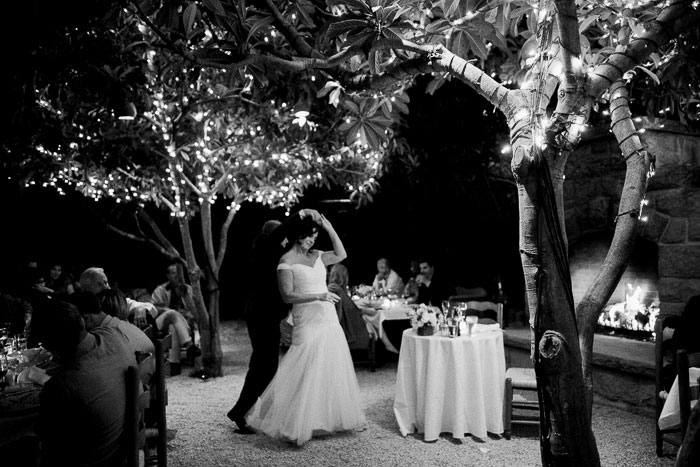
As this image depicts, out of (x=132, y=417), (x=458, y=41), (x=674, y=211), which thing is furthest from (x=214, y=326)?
(x=458, y=41)

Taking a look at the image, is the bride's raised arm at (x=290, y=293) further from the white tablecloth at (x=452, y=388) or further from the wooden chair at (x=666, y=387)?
the wooden chair at (x=666, y=387)

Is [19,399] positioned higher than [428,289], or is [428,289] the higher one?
[428,289]

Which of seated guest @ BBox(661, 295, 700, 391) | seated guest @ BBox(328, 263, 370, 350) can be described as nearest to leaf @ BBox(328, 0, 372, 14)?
seated guest @ BBox(661, 295, 700, 391)

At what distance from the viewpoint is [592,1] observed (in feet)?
8.02

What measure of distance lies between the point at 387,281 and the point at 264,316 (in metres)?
4.35

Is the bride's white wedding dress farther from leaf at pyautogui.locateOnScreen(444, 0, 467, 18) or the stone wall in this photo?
the stone wall

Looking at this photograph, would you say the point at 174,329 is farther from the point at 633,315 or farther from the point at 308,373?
the point at 633,315

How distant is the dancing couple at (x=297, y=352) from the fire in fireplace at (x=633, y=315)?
3131mm

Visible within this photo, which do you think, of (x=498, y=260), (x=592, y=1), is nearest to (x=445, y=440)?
(x=592, y=1)

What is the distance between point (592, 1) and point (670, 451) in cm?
311

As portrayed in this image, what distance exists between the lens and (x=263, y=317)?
457 centimetres

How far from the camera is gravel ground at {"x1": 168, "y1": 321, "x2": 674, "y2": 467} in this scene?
3811 millimetres

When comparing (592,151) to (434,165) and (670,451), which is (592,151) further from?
(670,451)

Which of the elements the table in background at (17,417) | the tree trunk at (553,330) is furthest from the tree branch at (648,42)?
the table in background at (17,417)
